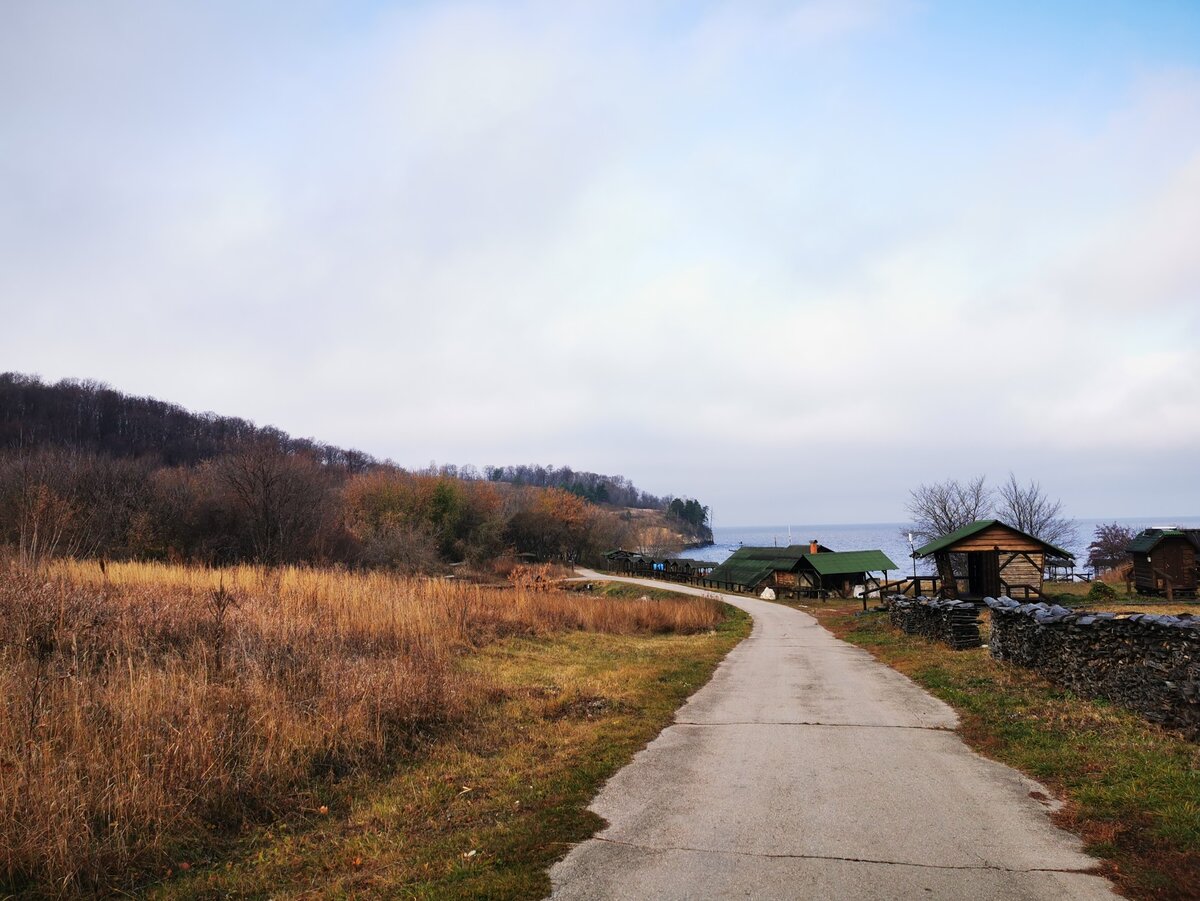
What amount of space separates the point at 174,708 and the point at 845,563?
5265 cm

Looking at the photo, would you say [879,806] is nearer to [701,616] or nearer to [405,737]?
[405,737]

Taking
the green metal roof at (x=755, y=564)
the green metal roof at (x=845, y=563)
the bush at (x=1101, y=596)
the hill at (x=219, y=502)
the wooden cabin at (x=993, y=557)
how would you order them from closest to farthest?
the hill at (x=219, y=502)
the wooden cabin at (x=993, y=557)
the bush at (x=1101, y=596)
the green metal roof at (x=845, y=563)
the green metal roof at (x=755, y=564)

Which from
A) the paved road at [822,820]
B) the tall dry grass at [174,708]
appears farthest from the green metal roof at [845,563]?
the paved road at [822,820]

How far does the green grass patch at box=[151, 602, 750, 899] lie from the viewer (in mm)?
4953

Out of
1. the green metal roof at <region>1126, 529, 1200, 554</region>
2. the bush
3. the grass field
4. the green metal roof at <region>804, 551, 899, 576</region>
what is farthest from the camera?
the green metal roof at <region>804, 551, 899, 576</region>

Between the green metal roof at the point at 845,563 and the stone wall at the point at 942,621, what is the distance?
29657 mm

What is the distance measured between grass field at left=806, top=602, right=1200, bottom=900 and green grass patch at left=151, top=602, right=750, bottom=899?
408 centimetres

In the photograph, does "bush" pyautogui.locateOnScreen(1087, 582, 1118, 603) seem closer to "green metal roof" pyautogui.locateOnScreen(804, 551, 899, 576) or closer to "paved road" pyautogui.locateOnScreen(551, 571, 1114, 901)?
"green metal roof" pyautogui.locateOnScreen(804, 551, 899, 576)

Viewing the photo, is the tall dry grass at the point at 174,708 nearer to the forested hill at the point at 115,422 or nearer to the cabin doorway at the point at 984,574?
the cabin doorway at the point at 984,574

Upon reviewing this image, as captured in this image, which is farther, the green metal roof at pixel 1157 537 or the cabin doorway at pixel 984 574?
the green metal roof at pixel 1157 537

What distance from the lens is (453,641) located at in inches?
584

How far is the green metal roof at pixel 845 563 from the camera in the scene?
52688mm

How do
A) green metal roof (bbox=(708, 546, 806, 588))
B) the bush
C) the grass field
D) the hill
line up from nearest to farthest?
the grass field
the hill
the bush
green metal roof (bbox=(708, 546, 806, 588))

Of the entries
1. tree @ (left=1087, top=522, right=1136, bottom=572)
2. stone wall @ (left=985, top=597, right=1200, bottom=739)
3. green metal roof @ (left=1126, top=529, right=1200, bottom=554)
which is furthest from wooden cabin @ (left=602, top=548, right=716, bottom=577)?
stone wall @ (left=985, top=597, right=1200, bottom=739)
